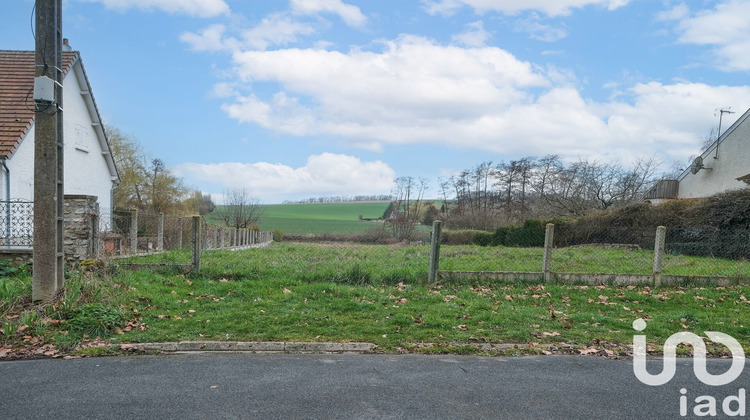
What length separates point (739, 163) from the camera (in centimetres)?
2702

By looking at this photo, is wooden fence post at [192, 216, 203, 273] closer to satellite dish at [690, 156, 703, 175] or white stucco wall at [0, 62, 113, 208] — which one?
white stucco wall at [0, 62, 113, 208]

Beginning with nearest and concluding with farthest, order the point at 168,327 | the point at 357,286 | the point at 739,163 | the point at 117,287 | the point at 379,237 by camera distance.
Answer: the point at 168,327
the point at 117,287
the point at 357,286
the point at 739,163
the point at 379,237

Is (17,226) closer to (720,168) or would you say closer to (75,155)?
(75,155)

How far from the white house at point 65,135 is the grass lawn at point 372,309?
299 inches

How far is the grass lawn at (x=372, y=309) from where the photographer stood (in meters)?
6.40

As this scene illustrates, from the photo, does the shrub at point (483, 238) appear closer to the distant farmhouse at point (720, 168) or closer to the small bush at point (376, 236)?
the small bush at point (376, 236)

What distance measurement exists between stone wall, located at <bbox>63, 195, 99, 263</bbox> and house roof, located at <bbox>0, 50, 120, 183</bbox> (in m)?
6.78

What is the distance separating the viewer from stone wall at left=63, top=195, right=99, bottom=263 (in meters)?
10.2

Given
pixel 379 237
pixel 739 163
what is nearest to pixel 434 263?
pixel 739 163

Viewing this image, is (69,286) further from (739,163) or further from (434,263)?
(739,163)

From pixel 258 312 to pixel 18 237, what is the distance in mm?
7433

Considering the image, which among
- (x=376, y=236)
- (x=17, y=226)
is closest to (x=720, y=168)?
(x=376, y=236)

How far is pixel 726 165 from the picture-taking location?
2812 cm

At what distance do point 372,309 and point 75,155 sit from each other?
1911cm
